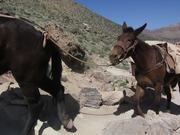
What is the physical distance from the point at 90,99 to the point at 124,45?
63.8 inches

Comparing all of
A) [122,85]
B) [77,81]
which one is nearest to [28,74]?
[77,81]

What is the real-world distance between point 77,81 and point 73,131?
2948 mm

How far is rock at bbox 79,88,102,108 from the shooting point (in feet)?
28.1

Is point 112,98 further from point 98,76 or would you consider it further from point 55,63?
point 98,76

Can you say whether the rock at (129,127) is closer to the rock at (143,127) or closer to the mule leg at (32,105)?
the rock at (143,127)

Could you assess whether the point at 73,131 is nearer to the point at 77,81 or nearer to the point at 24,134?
Result: the point at 24,134

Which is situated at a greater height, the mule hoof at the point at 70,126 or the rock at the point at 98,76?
the mule hoof at the point at 70,126

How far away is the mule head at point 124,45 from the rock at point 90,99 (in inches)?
54.1

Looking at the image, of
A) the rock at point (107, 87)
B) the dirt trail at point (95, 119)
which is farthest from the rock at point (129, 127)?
the rock at point (107, 87)

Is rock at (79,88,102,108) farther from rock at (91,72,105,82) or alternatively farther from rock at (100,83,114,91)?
rock at (91,72,105,82)

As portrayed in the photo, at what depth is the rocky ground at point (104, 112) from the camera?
707 centimetres

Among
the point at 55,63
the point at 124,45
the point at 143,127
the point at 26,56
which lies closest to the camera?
the point at 26,56

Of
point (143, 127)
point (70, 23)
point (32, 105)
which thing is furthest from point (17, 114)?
point (70, 23)

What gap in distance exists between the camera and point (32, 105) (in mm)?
6730
